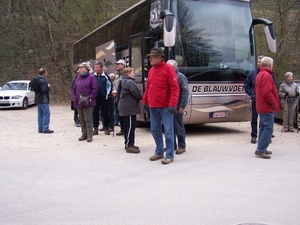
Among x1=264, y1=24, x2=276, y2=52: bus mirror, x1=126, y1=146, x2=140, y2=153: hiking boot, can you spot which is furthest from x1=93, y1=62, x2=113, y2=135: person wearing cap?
x1=264, y1=24, x2=276, y2=52: bus mirror

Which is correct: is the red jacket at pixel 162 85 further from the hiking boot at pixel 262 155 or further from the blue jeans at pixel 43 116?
the blue jeans at pixel 43 116

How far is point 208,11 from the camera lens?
930 centimetres

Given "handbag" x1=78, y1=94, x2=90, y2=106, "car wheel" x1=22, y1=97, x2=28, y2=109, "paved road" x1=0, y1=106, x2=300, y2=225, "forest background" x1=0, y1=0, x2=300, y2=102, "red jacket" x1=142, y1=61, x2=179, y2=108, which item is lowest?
"paved road" x1=0, y1=106, x2=300, y2=225

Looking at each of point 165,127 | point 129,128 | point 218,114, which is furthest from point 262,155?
point 129,128

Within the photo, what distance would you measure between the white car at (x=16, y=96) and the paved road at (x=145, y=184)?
10.8 meters

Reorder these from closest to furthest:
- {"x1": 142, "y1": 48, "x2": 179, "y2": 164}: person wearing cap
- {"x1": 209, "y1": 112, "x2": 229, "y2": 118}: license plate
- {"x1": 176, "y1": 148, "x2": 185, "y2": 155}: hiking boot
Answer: {"x1": 142, "y1": 48, "x2": 179, "y2": 164}: person wearing cap < {"x1": 176, "y1": 148, "x2": 185, "y2": 155}: hiking boot < {"x1": 209, "y1": 112, "x2": 229, "y2": 118}: license plate

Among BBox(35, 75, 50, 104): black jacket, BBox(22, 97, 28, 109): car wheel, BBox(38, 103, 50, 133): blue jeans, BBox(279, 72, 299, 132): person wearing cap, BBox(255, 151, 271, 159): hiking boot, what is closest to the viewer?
BBox(255, 151, 271, 159): hiking boot

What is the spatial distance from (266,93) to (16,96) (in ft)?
50.5

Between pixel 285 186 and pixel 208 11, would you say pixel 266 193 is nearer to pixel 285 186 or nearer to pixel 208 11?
pixel 285 186

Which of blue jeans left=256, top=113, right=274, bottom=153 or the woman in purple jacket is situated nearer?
blue jeans left=256, top=113, right=274, bottom=153

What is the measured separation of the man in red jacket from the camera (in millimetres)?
6648

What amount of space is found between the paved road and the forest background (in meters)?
14.2

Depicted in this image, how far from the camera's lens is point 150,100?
259 inches

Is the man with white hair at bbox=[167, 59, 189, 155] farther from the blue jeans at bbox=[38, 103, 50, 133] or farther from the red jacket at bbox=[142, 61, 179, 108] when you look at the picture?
the blue jeans at bbox=[38, 103, 50, 133]
